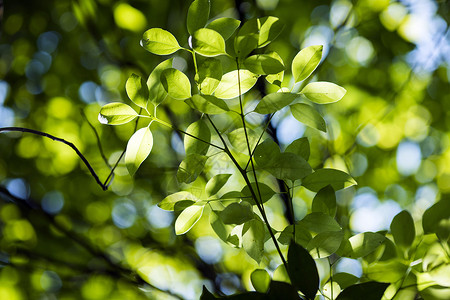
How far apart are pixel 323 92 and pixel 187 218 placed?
0.82 ft

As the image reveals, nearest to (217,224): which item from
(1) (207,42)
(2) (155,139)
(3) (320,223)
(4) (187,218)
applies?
(4) (187,218)

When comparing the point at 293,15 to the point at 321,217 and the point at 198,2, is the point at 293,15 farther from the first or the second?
→ the point at 321,217

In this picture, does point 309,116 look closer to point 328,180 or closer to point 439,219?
point 328,180

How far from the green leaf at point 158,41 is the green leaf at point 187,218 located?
0.22 meters

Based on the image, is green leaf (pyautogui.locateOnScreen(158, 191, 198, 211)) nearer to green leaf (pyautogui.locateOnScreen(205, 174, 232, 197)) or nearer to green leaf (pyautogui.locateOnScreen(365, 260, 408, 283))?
green leaf (pyautogui.locateOnScreen(205, 174, 232, 197))

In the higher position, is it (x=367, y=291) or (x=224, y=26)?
(x=224, y=26)

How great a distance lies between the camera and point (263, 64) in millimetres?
408

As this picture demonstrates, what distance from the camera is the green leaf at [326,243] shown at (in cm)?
39

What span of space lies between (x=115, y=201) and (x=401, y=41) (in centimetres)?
140

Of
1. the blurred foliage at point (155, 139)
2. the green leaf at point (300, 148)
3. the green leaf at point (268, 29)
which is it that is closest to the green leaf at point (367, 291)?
the green leaf at point (300, 148)

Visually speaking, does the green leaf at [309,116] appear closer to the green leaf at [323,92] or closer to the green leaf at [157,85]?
the green leaf at [323,92]

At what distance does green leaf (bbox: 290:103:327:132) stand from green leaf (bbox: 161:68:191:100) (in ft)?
0.49

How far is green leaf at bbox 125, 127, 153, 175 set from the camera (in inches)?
17.2

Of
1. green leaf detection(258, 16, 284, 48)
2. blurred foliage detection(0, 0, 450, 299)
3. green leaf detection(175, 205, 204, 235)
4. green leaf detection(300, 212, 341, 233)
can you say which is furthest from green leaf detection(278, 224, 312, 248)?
blurred foliage detection(0, 0, 450, 299)
